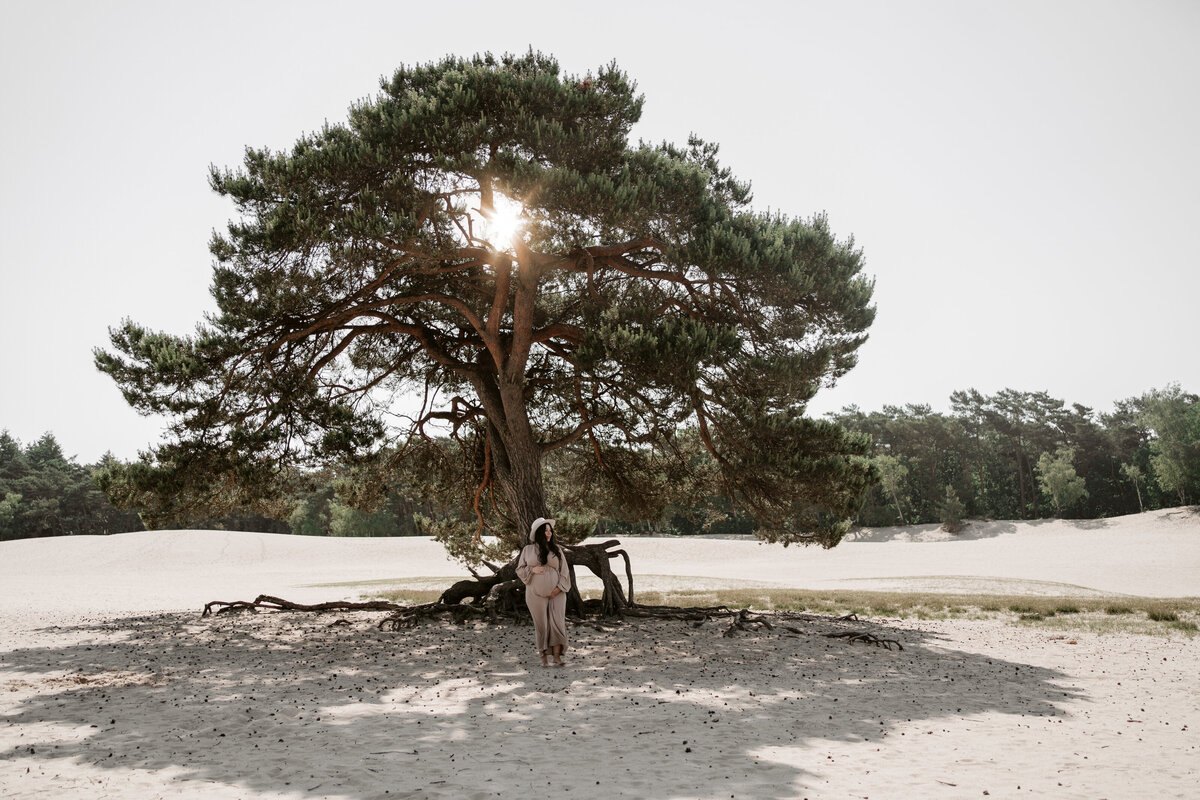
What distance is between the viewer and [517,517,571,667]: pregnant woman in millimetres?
9211

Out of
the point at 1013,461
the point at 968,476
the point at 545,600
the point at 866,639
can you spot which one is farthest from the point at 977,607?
the point at 1013,461

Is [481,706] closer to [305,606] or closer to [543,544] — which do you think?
[543,544]

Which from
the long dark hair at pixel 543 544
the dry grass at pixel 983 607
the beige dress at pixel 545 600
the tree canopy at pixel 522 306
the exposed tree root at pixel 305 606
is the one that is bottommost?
the dry grass at pixel 983 607

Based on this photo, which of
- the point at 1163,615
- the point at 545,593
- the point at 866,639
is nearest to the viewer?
the point at 545,593

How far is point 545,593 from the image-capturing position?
30.2 feet

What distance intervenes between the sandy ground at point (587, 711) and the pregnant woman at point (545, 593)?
343 millimetres

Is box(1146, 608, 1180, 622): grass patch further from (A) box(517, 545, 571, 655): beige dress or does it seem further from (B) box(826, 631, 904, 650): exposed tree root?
(A) box(517, 545, 571, 655): beige dress

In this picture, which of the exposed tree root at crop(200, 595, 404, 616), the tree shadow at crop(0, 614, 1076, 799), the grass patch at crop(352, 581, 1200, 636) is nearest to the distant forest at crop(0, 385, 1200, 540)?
the grass patch at crop(352, 581, 1200, 636)

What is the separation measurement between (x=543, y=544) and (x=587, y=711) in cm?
284

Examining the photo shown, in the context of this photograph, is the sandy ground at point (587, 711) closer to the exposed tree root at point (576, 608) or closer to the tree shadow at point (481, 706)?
the tree shadow at point (481, 706)

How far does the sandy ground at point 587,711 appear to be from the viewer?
473 cm

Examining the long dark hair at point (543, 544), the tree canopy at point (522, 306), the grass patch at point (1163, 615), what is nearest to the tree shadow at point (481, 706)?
the long dark hair at point (543, 544)

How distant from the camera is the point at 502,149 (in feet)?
34.4

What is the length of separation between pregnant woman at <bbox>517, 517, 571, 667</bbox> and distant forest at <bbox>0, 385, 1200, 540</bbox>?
47578 millimetres
